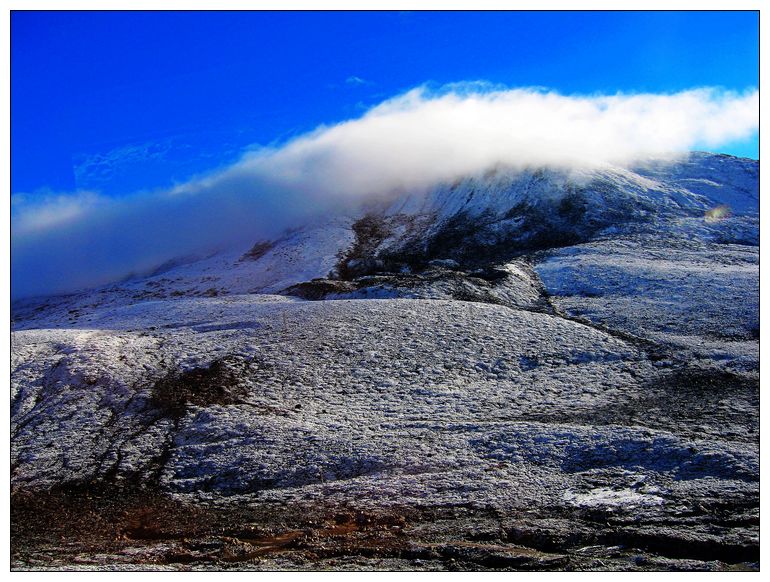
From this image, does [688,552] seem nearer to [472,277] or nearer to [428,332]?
[428,332]

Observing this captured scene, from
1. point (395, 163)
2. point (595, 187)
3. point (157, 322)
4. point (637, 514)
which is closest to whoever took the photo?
point (637, 514)

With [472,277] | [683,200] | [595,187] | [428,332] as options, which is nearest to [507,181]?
[595,187]

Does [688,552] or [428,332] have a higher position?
[428,332]

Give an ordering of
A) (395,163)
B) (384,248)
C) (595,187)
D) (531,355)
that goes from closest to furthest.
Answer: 1. (531,355)
2. (384,248)
3. (595,187)
4. (395,163)

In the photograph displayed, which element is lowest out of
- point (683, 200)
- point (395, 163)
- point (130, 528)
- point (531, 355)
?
point (130, 528)

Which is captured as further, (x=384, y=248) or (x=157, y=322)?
(x=384, y=248)

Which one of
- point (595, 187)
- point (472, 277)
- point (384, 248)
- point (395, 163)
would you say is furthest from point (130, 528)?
point (395, 163)
